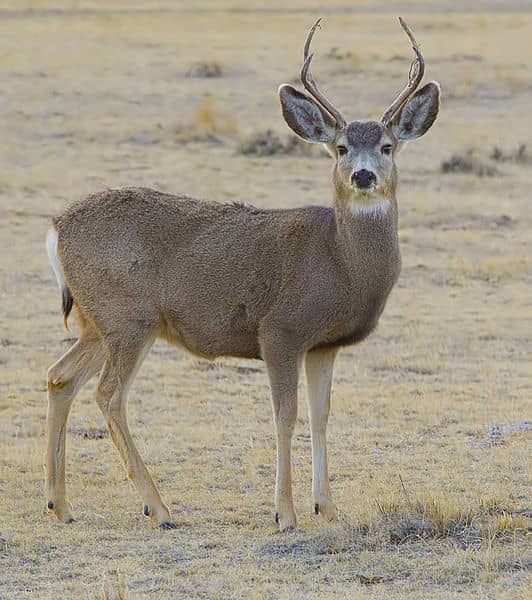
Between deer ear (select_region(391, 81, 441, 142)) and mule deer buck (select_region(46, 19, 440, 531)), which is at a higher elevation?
deer ear (select_region(391, 81, 441, 142))

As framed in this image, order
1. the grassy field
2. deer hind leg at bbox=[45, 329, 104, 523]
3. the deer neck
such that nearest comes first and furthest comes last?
the grassy field, the deer neck, deer hind leg at bbox=[45, 329, 104, 523]

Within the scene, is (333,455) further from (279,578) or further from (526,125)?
(526,125)

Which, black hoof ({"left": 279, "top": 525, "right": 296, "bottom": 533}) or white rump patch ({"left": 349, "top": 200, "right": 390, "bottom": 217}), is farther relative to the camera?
white rump patch ({"left": 349, "top": 200, "right": 390, "bottom": 217})

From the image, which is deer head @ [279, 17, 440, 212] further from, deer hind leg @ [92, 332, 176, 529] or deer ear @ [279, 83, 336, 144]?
deer hind leg @ [92, 332, 176, 529]

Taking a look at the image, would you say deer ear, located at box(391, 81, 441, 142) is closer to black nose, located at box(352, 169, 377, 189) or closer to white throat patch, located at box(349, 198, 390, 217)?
white throat patch, located at box(349, 198, 390, 217)

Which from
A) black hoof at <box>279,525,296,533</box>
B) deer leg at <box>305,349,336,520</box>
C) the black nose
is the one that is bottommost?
black hoof at <box>279,525,296,533</box>

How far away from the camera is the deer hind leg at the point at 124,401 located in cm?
845

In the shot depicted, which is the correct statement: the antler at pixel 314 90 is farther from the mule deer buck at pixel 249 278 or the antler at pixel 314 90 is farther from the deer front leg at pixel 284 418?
the deer front leg at pixel 284 418

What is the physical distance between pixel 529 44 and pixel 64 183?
68.4 feet

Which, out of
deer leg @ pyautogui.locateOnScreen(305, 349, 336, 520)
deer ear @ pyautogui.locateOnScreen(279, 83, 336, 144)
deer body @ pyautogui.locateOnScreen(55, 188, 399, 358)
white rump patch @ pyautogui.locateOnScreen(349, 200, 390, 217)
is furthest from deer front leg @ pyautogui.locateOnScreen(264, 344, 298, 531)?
deer ear @ pyautogui.locateOnScreen(279, 83, 336, 144)

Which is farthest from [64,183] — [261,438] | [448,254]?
[261,438]

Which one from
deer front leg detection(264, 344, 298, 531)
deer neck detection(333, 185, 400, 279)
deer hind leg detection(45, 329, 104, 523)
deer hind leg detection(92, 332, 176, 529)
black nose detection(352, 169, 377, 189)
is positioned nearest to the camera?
black nose detection(352, 169, 377, 189)

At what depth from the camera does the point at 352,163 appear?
8219 millimetres

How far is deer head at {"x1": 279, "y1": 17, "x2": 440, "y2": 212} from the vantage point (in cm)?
821
